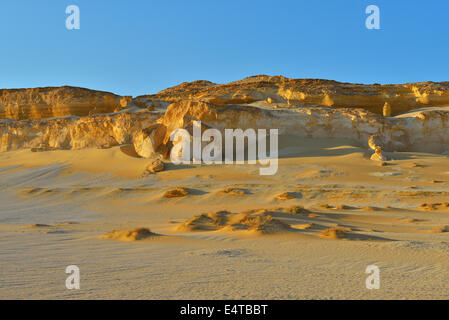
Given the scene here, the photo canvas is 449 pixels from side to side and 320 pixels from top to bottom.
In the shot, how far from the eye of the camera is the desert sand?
340 cm

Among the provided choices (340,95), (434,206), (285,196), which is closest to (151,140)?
(285,196)

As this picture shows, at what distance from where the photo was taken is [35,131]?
2514 cm

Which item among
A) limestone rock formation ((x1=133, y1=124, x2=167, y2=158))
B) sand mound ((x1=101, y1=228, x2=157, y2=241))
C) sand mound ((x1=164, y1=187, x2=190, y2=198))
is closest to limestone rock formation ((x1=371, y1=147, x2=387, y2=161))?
sand mound ((x1=164, y1=187, x2=190, y2=198))

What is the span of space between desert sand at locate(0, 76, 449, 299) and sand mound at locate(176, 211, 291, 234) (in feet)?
0.11

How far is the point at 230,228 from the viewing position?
640 cm

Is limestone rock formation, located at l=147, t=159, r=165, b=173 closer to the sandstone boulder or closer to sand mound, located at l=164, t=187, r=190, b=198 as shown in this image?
sand mound, located at l=164, t=187, r=190, b=198

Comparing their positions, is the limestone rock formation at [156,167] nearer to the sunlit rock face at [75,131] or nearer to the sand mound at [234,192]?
the sand mound at [234,192]

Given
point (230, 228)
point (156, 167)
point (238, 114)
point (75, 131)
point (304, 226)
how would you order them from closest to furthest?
point (230, 228) → point (304, 226) → point (156, 167) → point (238, 114) → point (75, 131)

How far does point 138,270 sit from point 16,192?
468 inches

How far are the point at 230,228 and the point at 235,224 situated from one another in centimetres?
23

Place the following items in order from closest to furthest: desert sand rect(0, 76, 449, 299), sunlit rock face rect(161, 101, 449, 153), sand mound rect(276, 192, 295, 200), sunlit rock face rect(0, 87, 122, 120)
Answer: desert sand rect(0, 76, 449, 299) → sand mound rect(276, 192, 295, 200) → sunlit rock face rect(161, 101, 449, 153) → sunlit rock face rect(0, 87, 122, 120)

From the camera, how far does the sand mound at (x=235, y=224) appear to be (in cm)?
617

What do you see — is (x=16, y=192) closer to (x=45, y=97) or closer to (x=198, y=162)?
(x=198, y=162)

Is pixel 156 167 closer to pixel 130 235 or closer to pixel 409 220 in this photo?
pixel 130 235
